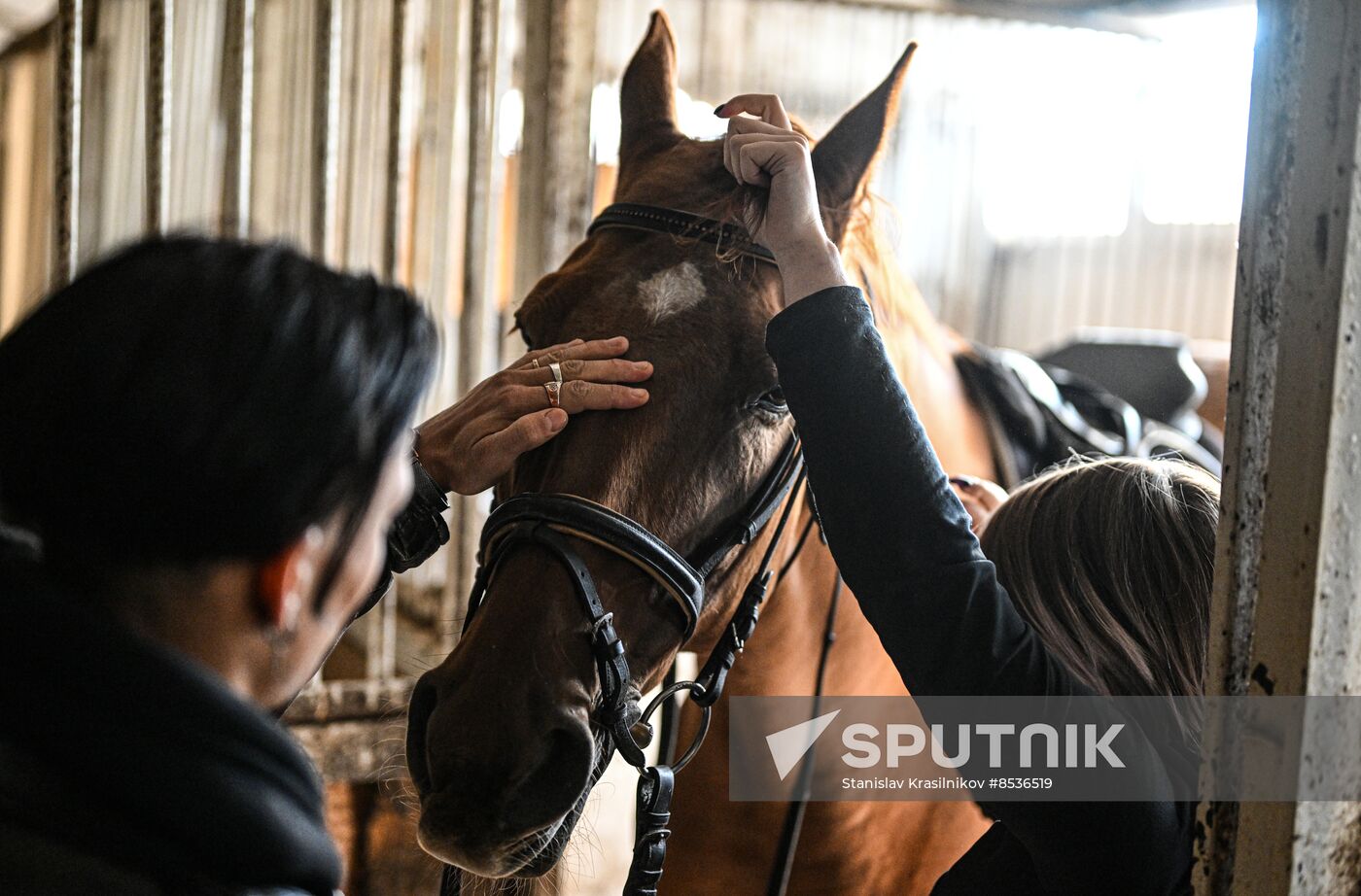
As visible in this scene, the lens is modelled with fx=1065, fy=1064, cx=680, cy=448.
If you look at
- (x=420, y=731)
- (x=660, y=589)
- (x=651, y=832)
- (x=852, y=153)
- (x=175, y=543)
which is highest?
(x=852, y=153)

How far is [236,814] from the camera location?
20.2 inches

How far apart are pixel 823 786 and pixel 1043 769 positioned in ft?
1.49

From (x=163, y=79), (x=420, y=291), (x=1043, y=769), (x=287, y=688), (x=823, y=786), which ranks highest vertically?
(x=163, y=79)

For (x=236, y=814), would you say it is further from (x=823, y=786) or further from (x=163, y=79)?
(x=163, y=79)

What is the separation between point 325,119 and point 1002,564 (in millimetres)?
1292

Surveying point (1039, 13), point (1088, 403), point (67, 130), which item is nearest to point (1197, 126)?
point (1039, 13)

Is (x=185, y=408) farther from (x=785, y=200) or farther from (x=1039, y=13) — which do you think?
(x=1039, y=13)

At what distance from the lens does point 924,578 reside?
2.61ft

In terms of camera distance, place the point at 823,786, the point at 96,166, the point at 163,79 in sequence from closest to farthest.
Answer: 1. the point at 823,786
2. the point at 163,79
3. the point at 96,166

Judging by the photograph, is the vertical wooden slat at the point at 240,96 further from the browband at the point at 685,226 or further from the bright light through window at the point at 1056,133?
the bright light through window at the point at 1056,133

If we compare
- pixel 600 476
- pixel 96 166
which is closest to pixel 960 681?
pixel 600 476

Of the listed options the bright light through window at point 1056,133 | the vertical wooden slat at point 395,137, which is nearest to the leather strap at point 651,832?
the vertical wooden slat at point 395,137

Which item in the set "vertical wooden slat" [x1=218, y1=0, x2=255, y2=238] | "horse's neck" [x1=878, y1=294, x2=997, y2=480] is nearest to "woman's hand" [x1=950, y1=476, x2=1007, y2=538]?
"horse's neck" [x1=878, y1=294, x2=997, y2=480]

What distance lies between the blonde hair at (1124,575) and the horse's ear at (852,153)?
358mm
